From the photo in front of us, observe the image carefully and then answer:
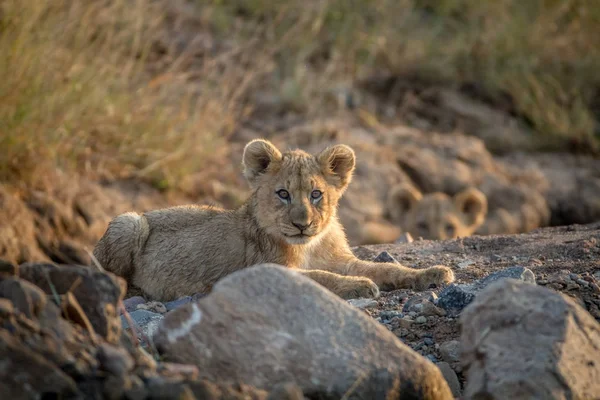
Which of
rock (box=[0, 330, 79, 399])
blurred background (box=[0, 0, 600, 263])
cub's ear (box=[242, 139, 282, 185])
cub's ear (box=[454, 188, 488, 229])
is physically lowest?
cub's ear (box=[454, 188, 488, 229])

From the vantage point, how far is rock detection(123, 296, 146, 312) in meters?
6.11

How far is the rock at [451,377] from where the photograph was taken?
14.4ft

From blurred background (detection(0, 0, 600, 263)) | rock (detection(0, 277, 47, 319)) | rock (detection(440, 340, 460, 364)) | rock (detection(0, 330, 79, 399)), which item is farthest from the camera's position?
blurred background (detection(0, 0, 600, 263))

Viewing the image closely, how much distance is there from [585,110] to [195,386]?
12.8 m

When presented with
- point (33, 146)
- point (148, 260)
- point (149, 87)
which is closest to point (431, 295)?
point (148, 260)

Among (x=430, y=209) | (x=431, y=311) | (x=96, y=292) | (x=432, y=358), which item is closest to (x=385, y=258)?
(x=431, y=311)

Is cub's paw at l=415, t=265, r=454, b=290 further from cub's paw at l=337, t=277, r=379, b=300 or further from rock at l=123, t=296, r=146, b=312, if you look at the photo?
rock at l=123, t=296, r=146, b=312

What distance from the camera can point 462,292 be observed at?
5.17 metres

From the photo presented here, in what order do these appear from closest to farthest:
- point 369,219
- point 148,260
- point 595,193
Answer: point 148,260, point 369,219, point 595,193

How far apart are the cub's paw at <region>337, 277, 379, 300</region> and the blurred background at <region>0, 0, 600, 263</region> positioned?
308 cm

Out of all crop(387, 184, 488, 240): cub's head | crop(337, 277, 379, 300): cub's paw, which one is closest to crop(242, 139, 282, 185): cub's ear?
crop(337, 277, 379, 300): cub's paw

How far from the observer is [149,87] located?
10.9m

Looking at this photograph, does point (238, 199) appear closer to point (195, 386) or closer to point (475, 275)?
point (475, 275)

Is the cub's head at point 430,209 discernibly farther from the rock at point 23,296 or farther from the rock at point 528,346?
the rock at point 23,296
